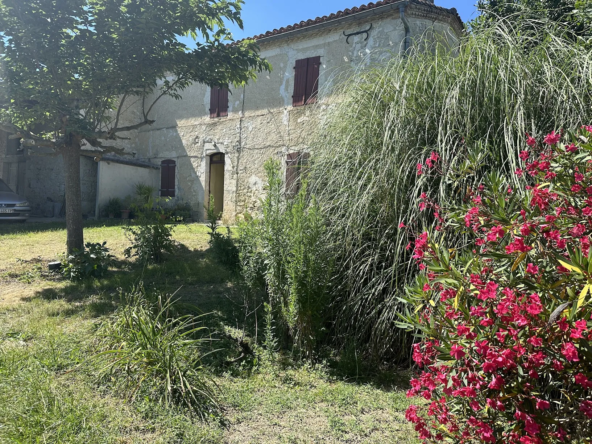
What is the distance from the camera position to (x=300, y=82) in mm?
10609

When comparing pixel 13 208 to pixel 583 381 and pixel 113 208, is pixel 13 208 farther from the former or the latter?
pixel 583 381

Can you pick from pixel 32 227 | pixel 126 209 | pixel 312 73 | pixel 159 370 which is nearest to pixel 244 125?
pixel 312 73

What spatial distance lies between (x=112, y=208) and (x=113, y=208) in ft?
0.10

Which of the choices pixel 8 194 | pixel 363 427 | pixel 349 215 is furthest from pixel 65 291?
pixel 8 194

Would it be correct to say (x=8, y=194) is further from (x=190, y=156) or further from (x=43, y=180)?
(x=190, y=156)

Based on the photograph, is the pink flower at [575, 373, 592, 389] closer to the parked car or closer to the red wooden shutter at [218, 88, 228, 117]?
the red wooden shutter at [218, 88, 228, 117]

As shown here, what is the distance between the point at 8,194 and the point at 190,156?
4897mm

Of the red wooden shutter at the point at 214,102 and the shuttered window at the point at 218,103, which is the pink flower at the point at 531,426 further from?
the red wooden shutter at the point at 214,102

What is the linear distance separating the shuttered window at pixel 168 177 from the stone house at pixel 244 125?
0.11 feet

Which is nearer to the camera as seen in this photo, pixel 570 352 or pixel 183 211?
pixel 570 352

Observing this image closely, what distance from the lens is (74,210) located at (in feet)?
19.6

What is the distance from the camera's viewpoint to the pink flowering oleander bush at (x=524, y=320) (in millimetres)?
1323

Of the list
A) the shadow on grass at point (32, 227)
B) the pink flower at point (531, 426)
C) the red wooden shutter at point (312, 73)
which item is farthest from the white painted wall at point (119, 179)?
the pink flower at point (531, 426)

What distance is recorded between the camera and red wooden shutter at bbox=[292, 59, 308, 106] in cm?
1052
